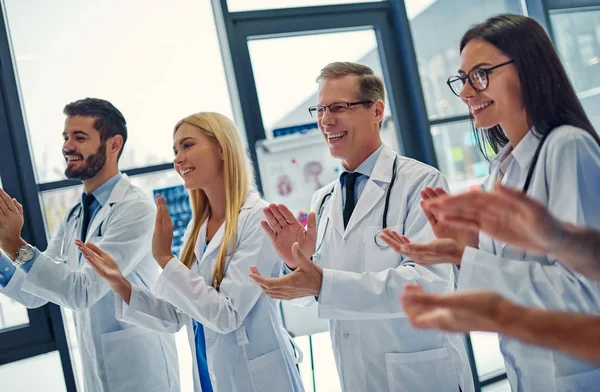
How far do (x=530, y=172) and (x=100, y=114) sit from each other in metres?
1.97

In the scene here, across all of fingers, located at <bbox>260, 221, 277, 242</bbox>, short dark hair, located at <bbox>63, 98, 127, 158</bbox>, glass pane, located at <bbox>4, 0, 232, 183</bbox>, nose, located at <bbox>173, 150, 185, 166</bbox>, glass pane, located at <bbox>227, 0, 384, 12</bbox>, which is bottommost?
fingers, located at <bbox>260, 221, 277, 242</bbox>

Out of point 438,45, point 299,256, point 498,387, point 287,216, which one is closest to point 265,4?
point 438,45

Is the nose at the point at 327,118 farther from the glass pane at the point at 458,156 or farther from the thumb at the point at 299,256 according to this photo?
the glass pane at the point at 458,156

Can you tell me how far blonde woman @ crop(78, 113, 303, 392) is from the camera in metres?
1.77

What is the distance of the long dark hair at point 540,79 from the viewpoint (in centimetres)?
126

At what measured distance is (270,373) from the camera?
178 centimetres

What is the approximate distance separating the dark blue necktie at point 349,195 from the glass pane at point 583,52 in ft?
9.14

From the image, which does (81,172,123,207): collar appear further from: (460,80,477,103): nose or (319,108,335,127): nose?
(460,80,477,103): nose

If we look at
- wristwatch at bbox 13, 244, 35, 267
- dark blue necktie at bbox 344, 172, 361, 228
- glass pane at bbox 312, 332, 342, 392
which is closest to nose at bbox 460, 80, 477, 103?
dark blue necktie at bbox 344, 172, 361, 228

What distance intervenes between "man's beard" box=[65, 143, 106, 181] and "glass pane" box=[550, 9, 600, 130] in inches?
133

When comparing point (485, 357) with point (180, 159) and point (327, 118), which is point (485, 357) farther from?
point (180, 159)

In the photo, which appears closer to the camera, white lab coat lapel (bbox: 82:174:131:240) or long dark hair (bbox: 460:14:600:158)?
long dark hair (bbox: 460:14:600:158)

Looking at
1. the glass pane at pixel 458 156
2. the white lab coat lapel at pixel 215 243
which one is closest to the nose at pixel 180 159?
the white lab coat lapel at pixel 215 243

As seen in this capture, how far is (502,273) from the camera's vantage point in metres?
1.15
